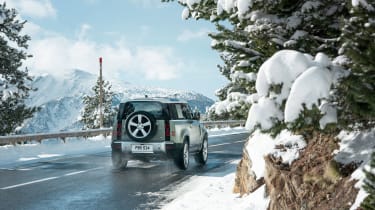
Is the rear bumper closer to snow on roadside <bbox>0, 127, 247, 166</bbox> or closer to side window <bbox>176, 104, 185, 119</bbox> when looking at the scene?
side window <bbox>176, 104, 185, 119</bbox>

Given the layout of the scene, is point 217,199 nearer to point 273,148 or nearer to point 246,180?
point 246,180

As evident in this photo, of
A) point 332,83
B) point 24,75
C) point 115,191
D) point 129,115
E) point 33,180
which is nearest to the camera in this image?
point 332,83

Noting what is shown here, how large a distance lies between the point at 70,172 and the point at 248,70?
340 inches

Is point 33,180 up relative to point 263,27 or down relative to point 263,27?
down

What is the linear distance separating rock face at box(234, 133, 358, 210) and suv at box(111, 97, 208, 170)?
6.14m

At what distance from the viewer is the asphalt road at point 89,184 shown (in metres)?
8.06

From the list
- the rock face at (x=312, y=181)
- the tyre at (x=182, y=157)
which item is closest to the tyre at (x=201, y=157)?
the tyre at (x=182, y=157)

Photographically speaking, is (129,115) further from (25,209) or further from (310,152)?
(310,152)

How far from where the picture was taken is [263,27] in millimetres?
4469

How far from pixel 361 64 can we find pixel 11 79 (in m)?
26.4

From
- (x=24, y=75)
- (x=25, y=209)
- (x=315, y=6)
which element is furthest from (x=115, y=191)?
(x=24, y=75)

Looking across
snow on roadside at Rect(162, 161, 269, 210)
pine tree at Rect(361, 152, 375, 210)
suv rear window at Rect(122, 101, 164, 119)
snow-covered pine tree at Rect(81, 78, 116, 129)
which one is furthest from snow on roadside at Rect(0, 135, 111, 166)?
snow-covered pine tree at Rect(81, 78, 116, 129)

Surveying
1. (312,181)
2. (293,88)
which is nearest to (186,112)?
(312,181)

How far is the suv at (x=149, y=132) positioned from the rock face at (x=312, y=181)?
20.1ft
